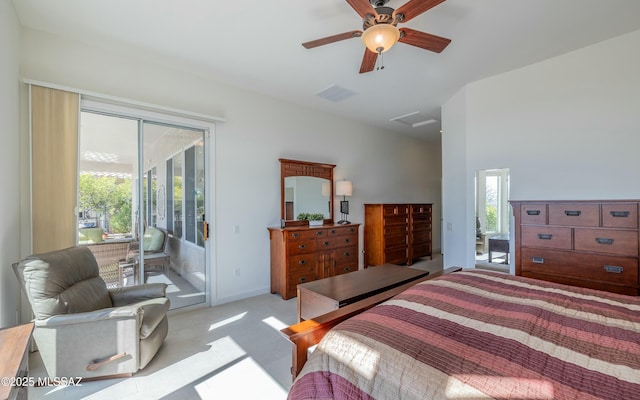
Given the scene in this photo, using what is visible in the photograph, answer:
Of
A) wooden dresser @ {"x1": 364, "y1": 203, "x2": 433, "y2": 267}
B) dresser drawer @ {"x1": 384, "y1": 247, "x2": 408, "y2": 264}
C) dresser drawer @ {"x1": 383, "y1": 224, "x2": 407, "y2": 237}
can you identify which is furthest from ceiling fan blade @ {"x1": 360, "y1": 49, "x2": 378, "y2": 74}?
dresser drawer @ {"x1": 384, "y1": 247, "x2": 408, "y2": 264}

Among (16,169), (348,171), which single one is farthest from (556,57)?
(16,169)

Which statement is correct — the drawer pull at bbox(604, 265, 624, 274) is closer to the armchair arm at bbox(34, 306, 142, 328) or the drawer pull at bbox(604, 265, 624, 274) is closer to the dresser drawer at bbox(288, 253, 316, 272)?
the dresser drawer at bbox(288, 253, 316, 272)

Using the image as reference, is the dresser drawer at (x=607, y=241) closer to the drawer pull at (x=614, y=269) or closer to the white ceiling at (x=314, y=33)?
the drawer pull at (x=614, y=269)

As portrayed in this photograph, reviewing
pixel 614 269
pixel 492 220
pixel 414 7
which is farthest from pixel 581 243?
pixel 414 7

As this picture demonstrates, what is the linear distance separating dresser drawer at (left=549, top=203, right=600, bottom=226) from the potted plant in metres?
2.85

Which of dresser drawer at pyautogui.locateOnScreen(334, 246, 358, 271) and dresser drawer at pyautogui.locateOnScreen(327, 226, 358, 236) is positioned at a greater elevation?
dresser drawer at pyautogui.locateOnScreen(327, 226, 358, 236)

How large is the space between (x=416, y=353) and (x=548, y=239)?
8.01 ft

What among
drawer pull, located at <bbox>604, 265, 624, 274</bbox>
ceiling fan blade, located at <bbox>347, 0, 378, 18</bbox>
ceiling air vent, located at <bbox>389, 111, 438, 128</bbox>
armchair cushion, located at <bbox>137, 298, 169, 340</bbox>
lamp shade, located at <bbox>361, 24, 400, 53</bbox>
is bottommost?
armchair cushion, located at <bbox>137, 298, 169, 340</bbox>

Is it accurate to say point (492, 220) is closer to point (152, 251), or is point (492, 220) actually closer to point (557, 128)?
point (557, 128)

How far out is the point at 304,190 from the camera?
4535 millimetres

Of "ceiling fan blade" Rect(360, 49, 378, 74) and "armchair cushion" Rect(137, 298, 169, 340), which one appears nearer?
"armchair cushion" Rect(137, 298, 169, 340)

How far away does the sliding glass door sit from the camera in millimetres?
2869

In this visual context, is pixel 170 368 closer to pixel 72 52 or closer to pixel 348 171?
pixel 72 52

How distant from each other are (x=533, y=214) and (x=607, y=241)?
54 cm
